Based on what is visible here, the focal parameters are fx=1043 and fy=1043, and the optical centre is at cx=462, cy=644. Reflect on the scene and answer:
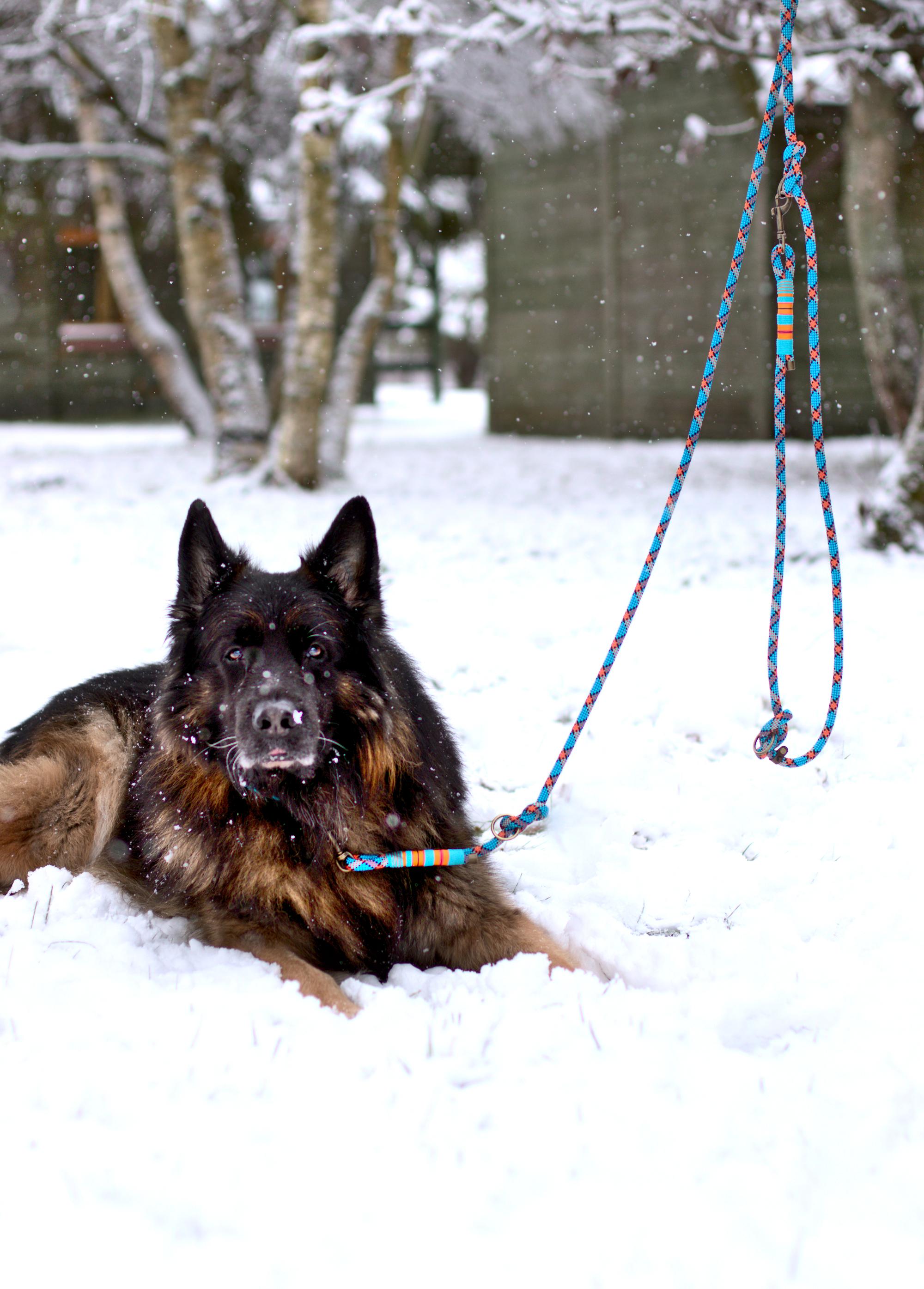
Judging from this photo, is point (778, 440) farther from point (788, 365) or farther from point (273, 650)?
point (273, 650)

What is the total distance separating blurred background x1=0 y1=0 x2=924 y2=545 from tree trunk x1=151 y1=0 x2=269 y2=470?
0.03 meters

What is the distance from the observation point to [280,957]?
293cm

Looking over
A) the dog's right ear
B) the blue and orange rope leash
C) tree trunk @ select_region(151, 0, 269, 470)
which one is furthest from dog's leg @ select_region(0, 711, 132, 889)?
tree trunk @ select_region(151, 0, 269, 470)

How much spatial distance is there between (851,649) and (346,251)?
23.6 metres

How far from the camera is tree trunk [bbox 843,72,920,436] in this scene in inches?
400

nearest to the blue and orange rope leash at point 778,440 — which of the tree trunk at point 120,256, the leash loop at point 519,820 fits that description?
the leash loop at point 519,820

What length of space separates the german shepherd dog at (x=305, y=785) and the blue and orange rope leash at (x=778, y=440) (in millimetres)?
102

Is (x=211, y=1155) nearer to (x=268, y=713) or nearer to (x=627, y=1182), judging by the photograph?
(x=627, y=1182)

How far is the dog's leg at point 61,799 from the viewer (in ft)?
11.1

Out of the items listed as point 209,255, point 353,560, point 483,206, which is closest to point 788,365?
point 353,560

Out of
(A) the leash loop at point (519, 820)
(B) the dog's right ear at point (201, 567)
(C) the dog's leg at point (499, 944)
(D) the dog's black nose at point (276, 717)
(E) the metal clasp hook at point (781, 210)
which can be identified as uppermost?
(E) the metal clasp hook at point (781, 210)

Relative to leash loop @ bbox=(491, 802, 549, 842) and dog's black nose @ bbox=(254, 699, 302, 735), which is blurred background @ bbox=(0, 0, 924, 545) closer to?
leash loop @ bbox=(491, 802, 549, 842)

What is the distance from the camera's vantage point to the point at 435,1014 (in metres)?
2.66

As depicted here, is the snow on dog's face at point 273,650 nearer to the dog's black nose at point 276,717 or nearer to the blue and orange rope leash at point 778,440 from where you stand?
the dog's black nose at point 276,717
